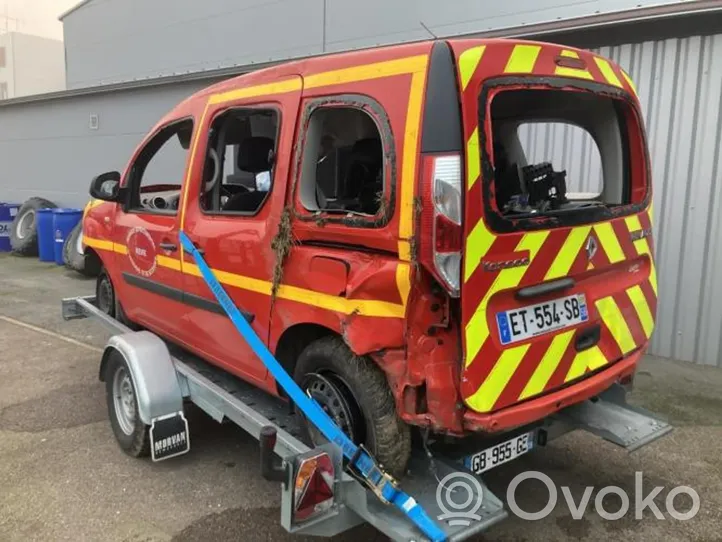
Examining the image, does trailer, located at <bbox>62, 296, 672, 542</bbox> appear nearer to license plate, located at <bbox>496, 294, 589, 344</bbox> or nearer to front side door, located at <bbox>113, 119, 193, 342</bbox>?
front side door, located at <bbox>113, 119, 193, 342</bbox>

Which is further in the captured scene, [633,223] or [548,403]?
[633,223]

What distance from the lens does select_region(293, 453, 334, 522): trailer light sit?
93.5 inches

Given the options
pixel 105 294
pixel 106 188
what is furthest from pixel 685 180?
pixel 105 294

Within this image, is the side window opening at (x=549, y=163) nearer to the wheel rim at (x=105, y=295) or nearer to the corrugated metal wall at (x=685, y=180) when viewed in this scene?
the corrugated metal wall at (x=685, y=180)

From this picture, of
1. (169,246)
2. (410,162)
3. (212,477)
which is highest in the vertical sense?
(410,162)

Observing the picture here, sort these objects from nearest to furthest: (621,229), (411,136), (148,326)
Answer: (411,136)
(621,229)
(148,326)

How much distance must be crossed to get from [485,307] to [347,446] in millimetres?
826

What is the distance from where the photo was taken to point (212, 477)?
11.9 ft

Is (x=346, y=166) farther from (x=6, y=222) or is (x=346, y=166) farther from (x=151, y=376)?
(x=6, y=222)

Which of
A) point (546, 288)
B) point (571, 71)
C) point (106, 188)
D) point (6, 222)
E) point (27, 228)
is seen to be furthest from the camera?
point (6, 222)

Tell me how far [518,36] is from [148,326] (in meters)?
4.39

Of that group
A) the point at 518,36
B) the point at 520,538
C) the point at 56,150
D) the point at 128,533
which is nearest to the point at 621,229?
the point at 520,538

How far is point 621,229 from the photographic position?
301 cm

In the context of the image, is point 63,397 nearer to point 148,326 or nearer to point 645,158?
point 148,326
